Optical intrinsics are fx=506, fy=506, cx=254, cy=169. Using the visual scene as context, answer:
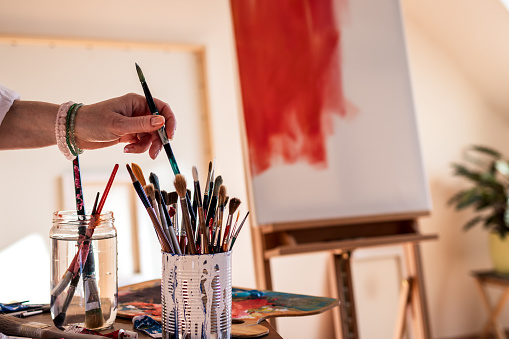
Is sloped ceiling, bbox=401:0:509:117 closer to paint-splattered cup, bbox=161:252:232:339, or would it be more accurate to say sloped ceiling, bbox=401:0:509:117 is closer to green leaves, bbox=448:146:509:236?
green leaves, bbox=448:146:509:236

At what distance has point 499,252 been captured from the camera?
289 cm

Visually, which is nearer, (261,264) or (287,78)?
(261,264)

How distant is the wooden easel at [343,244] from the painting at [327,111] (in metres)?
0.07

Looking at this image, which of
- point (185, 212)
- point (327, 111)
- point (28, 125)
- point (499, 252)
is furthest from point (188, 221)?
point (499, 252)

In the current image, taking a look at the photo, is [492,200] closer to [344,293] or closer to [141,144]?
[344,293]

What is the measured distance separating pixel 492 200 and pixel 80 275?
2.63m

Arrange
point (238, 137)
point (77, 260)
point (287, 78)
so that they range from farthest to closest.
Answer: point (238, 137)
point (287, 78)
point (77, 260)

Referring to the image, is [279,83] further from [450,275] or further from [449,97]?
[450,275]

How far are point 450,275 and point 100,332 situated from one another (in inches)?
110

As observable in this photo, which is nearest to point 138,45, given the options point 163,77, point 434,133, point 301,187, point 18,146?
point 163,77

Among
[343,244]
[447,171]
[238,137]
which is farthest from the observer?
[447,171]

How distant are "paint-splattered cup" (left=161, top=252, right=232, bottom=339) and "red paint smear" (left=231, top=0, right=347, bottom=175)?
148 centimetres

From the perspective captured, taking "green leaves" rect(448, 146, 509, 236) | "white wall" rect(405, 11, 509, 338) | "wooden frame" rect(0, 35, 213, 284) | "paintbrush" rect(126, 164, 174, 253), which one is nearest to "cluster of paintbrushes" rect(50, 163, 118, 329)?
"paintbrush" rect(126, 164, 174, 253)

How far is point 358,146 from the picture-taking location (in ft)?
7.41
